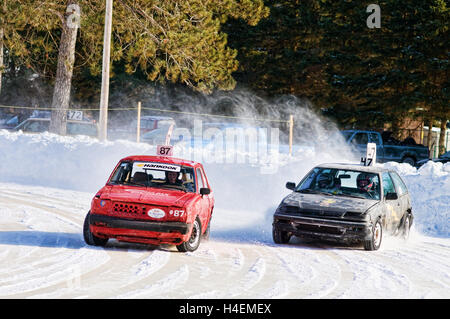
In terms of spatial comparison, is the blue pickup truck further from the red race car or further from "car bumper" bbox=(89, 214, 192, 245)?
"car bumper" bbox=(89, 214, 192, 245)

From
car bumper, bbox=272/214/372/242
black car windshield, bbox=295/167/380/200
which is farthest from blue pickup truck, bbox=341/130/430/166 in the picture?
car bumper, bbox=272/214/372/242

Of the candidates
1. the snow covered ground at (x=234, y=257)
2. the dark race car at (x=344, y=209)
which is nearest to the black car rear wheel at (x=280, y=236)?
the dark race car at (x=344, y=209)

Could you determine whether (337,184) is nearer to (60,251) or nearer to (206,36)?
(60,251)

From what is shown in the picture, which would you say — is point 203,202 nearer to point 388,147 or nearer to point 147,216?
point 147,216

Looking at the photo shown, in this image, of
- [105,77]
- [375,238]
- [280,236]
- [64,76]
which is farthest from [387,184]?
[64,76]

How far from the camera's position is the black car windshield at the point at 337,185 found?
1195 cm

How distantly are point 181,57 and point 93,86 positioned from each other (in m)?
17.8

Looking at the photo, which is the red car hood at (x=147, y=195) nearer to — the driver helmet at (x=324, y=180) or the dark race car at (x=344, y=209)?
the dark race car at (x=344, y=209)

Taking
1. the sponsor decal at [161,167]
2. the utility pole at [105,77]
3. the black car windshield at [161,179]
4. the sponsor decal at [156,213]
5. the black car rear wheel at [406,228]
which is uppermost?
the utility pole at [105,77]

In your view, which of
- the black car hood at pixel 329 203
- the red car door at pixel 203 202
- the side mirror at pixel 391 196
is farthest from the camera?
the side mirror at pixel 391 196

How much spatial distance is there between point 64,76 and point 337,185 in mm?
20566

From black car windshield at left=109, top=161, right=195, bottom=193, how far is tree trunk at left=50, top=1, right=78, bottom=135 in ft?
62.2

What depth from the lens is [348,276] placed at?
8.58m

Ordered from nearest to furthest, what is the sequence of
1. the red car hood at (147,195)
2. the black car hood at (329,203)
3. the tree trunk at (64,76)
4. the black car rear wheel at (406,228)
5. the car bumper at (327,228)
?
the red car hood at (147,195) < the car bumper at (327,228) < the black car hood at (329,203) < the black car rear wheel at (406,228) < the tree trunk at (64,76)
